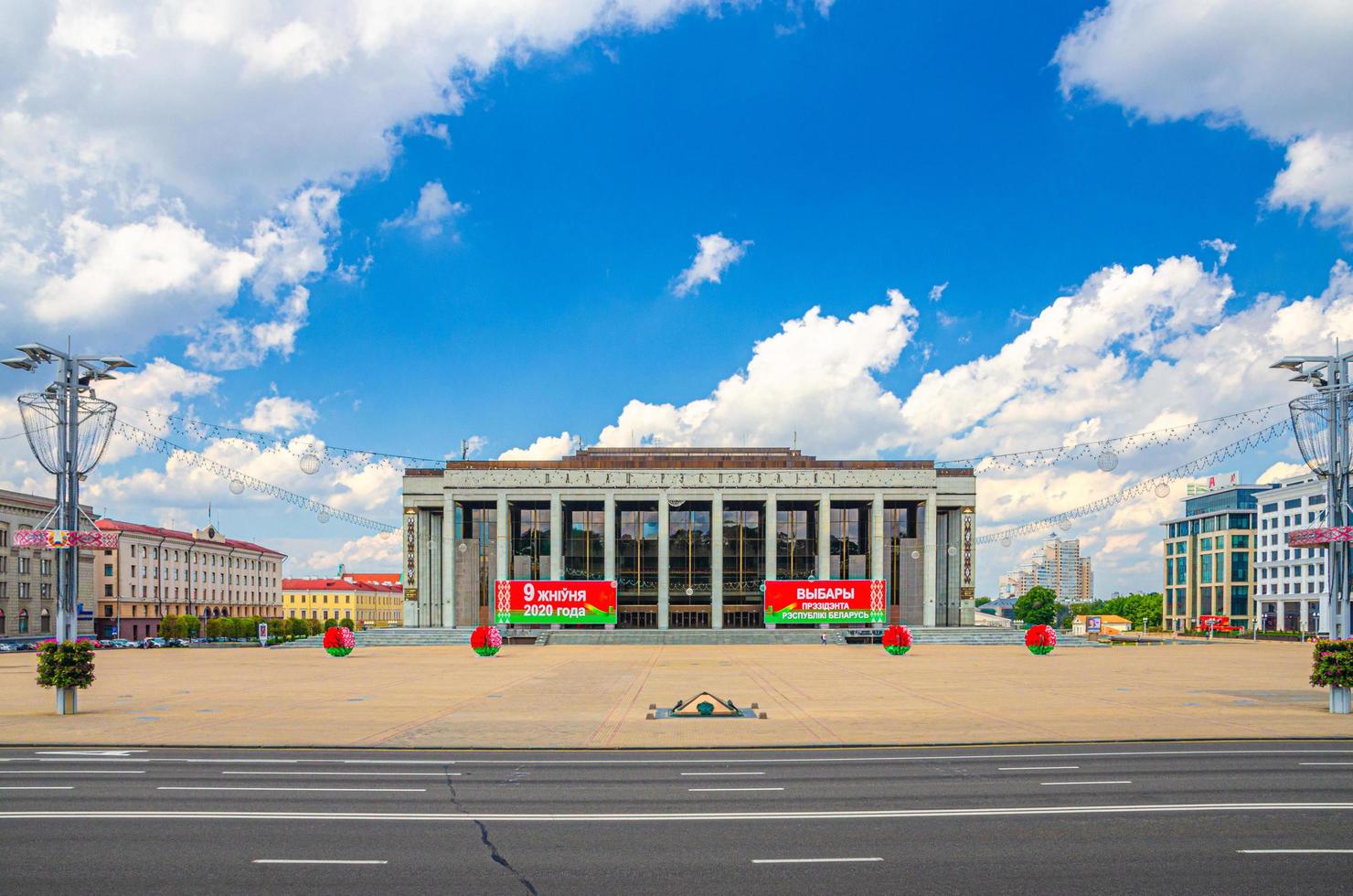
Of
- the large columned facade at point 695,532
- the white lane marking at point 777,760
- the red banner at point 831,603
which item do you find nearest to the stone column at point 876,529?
the large columned facade at point 695,532

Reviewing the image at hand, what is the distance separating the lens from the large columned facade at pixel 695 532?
101 metres

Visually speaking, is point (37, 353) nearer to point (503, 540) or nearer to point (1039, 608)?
point (503, 540)

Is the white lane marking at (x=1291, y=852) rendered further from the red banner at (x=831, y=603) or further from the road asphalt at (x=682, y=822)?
the red banner at (x=831, y=603)

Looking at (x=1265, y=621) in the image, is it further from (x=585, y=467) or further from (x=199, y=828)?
(x=199, y=828)

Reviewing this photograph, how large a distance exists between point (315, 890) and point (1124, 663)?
2290 inches

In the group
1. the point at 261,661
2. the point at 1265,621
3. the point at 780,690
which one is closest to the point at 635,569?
the point at 261,661

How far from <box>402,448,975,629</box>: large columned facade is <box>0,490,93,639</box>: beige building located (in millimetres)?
42244

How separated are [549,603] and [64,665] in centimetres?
6254

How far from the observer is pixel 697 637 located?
93000 millimetres

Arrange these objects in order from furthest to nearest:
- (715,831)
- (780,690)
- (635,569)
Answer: (635,569)
(780,690)
(715,831)

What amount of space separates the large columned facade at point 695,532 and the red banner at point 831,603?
6309 millimetres

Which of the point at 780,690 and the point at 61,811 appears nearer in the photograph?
the point at 61,811

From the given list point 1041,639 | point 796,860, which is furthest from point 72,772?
point 1041,639

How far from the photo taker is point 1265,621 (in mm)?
155125
